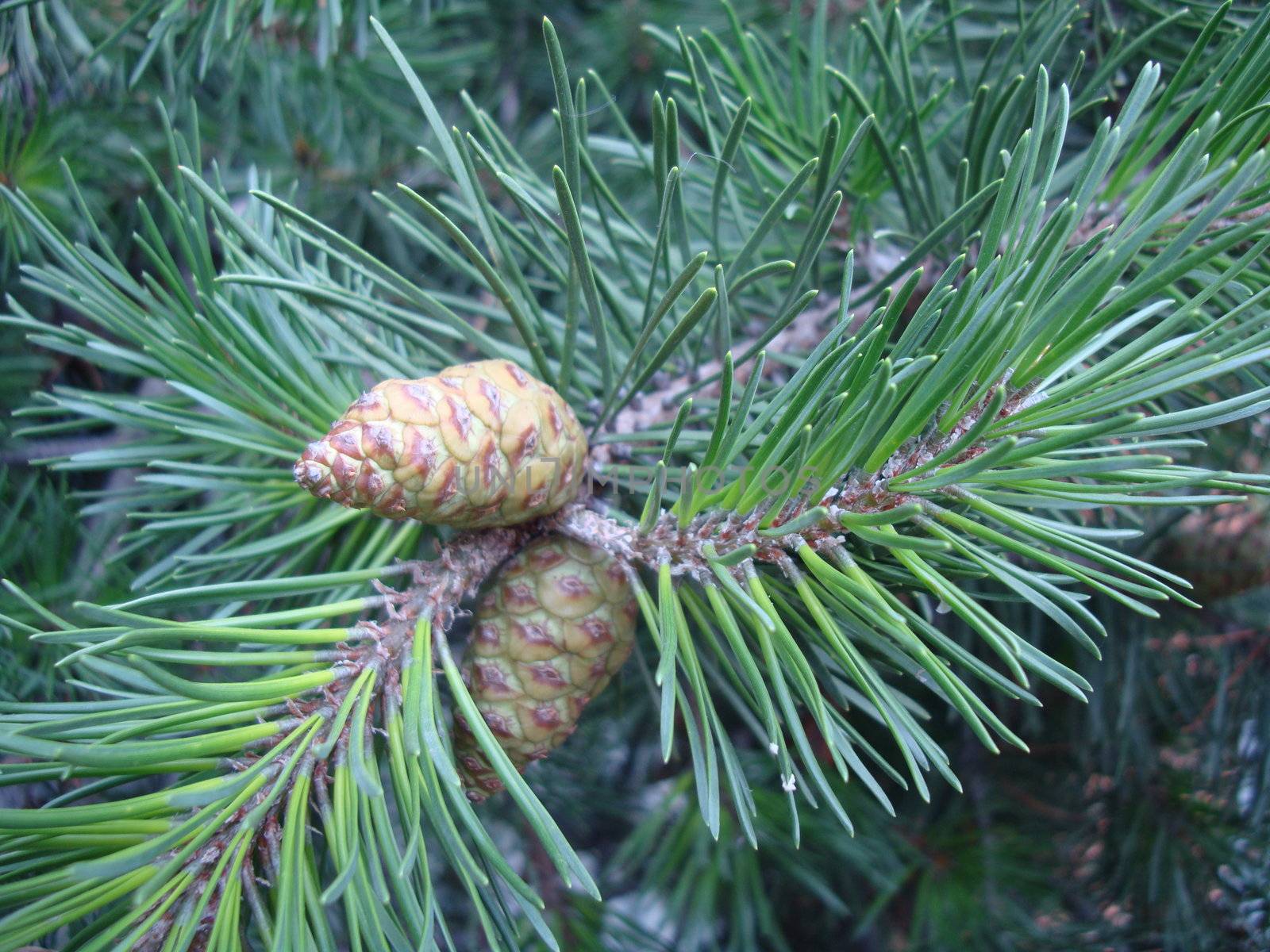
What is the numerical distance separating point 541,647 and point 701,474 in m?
0.09

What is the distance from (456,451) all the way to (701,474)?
85 millimetres

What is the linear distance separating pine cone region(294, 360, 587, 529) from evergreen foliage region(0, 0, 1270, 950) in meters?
0.03

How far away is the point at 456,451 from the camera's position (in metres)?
0.31

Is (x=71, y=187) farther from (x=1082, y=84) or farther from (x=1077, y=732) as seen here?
(x=1077, y=732)

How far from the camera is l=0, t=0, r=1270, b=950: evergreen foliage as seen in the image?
0.94 ft

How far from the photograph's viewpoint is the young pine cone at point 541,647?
347 mm

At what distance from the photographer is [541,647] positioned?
13.6 inches

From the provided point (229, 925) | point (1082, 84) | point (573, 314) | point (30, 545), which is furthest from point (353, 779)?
point (1082, 84)

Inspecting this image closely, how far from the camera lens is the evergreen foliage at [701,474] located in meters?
0.29

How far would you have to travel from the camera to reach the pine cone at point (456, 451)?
292 millimetres

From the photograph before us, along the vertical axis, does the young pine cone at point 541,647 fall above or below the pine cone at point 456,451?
below

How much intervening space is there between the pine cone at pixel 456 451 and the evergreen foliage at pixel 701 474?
0.10 feet

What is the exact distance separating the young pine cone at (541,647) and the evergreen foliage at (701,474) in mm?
14

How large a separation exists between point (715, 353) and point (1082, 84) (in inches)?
11.3
